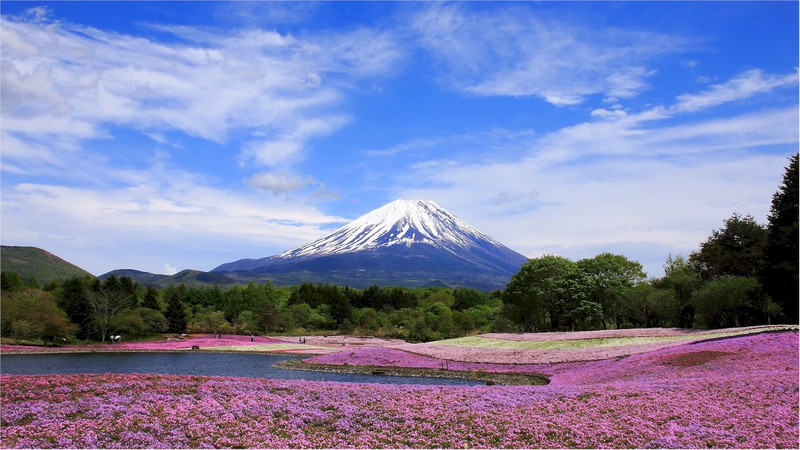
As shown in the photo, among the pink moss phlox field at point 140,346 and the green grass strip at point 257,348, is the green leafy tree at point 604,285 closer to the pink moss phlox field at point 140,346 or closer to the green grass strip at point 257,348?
the green grass strip at point 257,348

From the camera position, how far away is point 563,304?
230ft

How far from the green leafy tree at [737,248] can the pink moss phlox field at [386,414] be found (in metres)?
42.9

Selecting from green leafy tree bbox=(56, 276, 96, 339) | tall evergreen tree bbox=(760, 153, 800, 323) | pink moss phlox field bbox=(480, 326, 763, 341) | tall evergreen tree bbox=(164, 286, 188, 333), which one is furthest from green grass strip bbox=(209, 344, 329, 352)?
tall evergreen tree bbox=(760, 153, 800, 323)

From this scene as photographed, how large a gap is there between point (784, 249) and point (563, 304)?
101 ft

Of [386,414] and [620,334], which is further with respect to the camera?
[620,334]

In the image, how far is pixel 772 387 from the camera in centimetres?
1747

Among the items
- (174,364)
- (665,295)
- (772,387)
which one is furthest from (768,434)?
(665,295)

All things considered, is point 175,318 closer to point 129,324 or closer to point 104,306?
point 129,324

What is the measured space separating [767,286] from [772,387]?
34.2 m

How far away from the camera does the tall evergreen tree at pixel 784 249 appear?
1626 inches

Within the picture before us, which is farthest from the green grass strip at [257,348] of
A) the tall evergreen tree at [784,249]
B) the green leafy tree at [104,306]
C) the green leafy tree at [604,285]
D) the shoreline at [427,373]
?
the tall evergreen tree at [784,249]

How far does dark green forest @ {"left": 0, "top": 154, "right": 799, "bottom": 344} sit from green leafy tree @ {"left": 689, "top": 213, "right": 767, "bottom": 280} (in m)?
0.12

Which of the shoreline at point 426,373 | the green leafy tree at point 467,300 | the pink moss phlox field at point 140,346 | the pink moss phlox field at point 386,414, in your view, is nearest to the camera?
the pink moss phlox field at point 386,414

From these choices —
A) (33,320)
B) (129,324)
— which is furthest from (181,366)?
(129,324)
